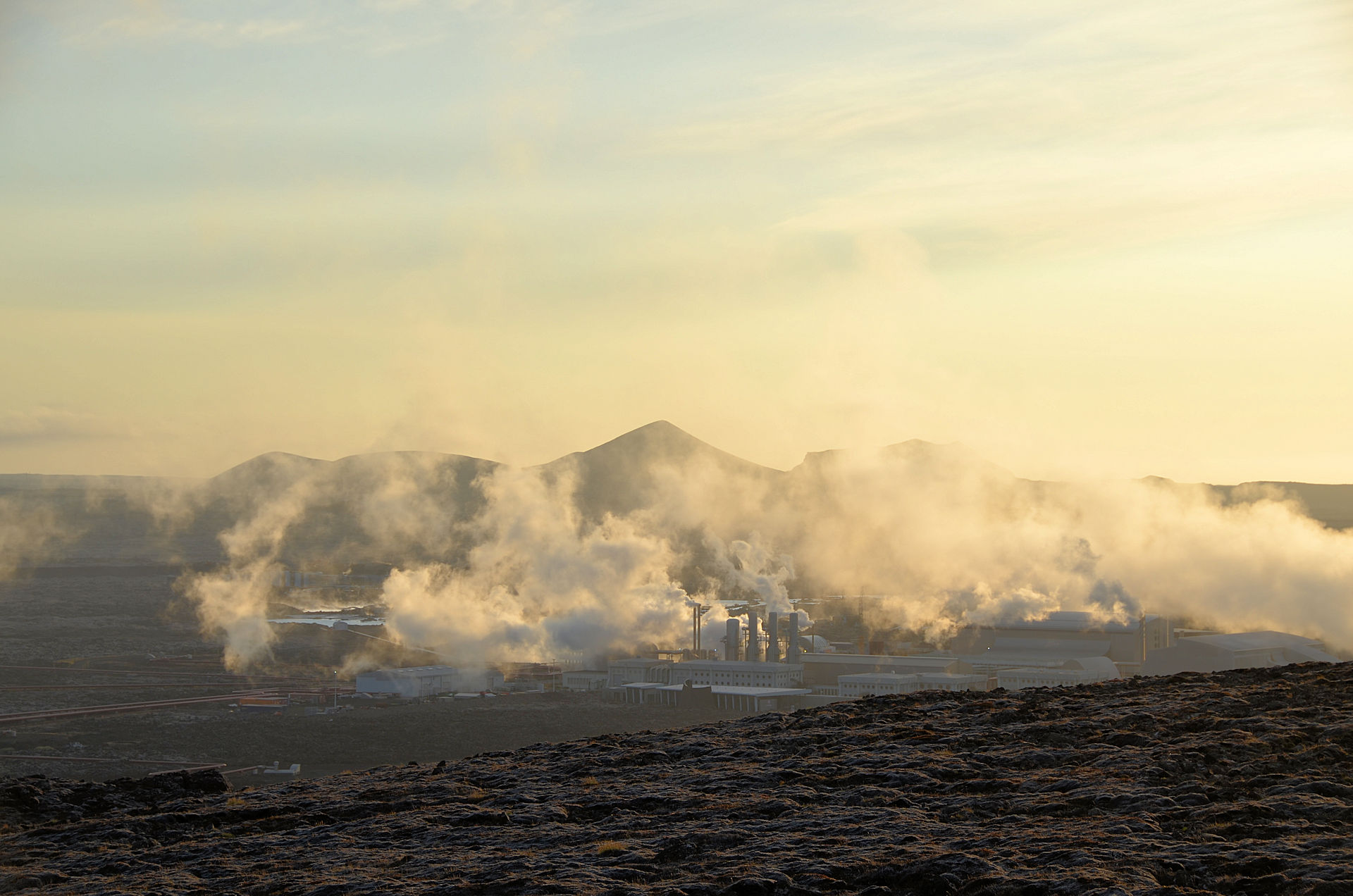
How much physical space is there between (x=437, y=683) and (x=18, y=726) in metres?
34.3

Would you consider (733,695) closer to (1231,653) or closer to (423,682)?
(423,682)

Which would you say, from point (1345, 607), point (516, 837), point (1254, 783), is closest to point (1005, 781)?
point (1254, 783)

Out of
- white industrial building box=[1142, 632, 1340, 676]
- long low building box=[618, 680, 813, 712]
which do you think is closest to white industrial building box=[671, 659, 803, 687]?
long low building box=[618, 680, 813, 712]

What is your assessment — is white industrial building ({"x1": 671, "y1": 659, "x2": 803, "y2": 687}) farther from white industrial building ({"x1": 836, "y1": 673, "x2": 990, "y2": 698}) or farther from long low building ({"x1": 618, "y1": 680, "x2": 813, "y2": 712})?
white industrial building ({"x1": 836, "y1": 673, "x2": 990, "y2": 698})

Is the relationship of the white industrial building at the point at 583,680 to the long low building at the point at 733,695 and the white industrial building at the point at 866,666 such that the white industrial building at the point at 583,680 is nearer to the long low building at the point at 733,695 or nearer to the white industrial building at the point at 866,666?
the long low building at the point at 733,695

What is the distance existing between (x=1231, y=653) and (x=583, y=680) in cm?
5738

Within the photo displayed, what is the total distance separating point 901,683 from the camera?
90.4 meters

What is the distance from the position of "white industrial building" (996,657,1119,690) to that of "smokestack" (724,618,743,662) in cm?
2829

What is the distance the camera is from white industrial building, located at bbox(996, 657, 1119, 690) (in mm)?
Answer: 90000

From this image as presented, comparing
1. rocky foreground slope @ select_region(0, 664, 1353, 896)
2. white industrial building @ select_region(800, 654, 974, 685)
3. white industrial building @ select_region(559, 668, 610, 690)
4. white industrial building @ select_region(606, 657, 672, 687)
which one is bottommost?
white industrial building @ select_region(559, 668, 610, 690)

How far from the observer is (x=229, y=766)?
3199 inches

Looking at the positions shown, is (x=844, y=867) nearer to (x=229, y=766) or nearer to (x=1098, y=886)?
(x=1098, y=886)

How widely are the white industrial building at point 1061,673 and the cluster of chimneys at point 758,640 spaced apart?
20967 millimetres

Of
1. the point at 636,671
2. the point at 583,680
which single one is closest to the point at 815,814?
the point at 636,671
